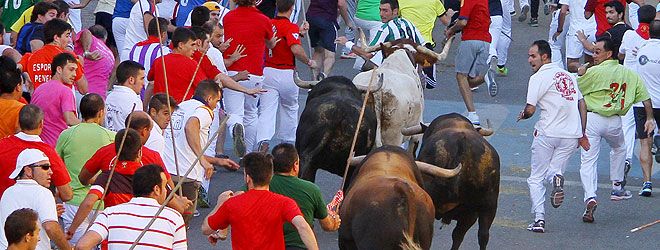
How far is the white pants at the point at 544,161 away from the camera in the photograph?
12758 millimetres

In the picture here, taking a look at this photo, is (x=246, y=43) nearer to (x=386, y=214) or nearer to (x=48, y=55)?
(x=48, y=55)

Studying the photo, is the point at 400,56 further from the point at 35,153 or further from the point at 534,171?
the point at 35,153

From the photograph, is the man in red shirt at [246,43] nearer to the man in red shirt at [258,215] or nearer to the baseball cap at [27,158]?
the baseball cap at [27,158]

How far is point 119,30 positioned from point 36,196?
337 inches

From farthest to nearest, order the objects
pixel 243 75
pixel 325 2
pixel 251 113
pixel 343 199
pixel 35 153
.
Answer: pixel 325 2
pixel 251 113
pixel 243 75
pixel 343 199
pixel 35 153

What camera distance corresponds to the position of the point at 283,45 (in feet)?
48.3

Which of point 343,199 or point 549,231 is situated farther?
point 549,231

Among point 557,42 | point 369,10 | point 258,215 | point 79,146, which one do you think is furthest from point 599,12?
point 258,215

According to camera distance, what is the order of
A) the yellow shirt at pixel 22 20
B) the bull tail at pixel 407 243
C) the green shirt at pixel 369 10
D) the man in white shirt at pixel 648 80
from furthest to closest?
the green shirt at pixel 369 10 → the yellow shirt at pixel 22 20 → the man in white shirt at pixel 648 80 → the bull tail at pixel 407 243

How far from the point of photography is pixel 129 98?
11.5 meters

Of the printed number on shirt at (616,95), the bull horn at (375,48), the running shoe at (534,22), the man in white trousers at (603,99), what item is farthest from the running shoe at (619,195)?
the running shoe at (534,22)

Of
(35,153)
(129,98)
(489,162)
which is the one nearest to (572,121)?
(489,162)

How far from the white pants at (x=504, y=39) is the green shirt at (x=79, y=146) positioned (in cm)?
1008

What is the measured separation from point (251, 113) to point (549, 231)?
12.3 ft
